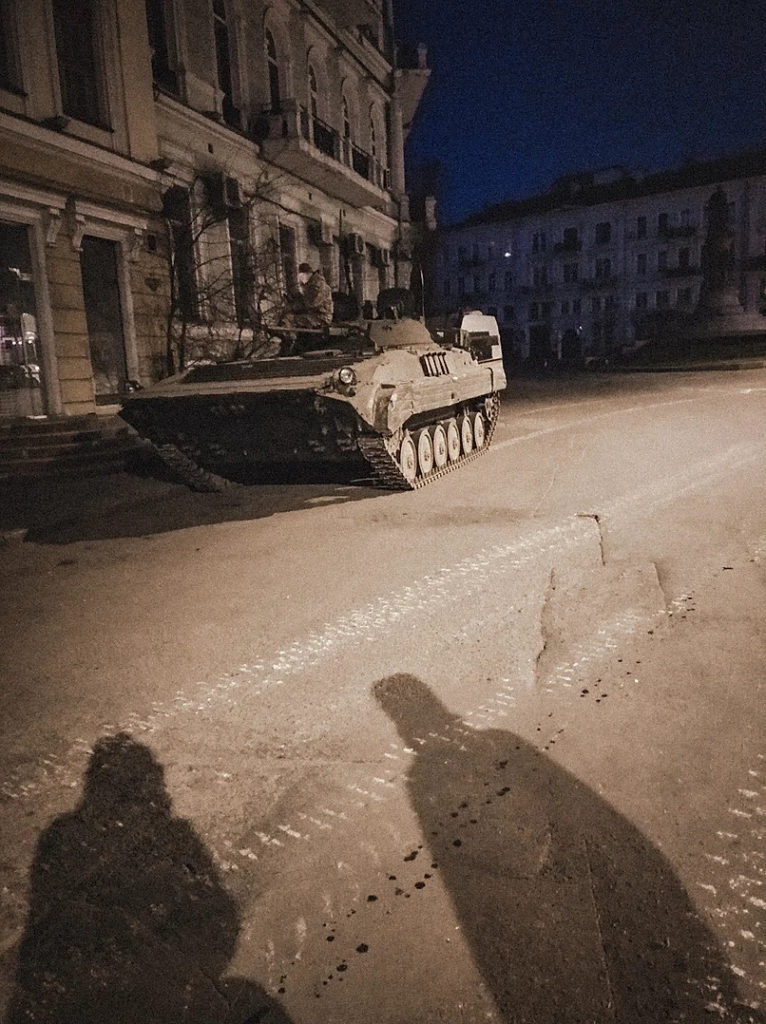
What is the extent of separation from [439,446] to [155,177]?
900 cm

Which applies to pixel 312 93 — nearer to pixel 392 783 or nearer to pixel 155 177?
pixel 155 177

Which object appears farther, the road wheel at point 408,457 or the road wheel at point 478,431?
the road wheel at point 478,431

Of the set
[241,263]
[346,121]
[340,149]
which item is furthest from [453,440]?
[346,121]

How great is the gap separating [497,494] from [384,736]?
17.3 feet

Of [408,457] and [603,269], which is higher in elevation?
[603,269]

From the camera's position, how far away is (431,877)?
7.72 ft

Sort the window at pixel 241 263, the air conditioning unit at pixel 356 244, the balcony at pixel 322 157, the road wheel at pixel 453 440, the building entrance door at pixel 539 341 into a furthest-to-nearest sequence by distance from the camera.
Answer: the building entrance door at pixel 539 341 < the air conditioning unit at pixel 356 244 < the balcony at pixel 322 157 < the window at pixel 241 263 < the road wheel at pixel 453 440

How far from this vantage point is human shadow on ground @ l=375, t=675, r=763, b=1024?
1.89 metres

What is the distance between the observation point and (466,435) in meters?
11.0

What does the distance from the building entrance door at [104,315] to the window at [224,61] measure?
19.1 feet

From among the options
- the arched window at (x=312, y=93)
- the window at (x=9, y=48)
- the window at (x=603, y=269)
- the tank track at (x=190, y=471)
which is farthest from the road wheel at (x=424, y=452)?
the window at (x=603, y=269)

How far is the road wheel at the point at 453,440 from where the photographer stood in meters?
10.3

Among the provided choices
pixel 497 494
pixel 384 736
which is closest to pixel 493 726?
pixel 384 736

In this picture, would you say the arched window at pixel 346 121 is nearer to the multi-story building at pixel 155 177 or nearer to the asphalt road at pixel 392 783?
the multi-story building at pixel 155 177
